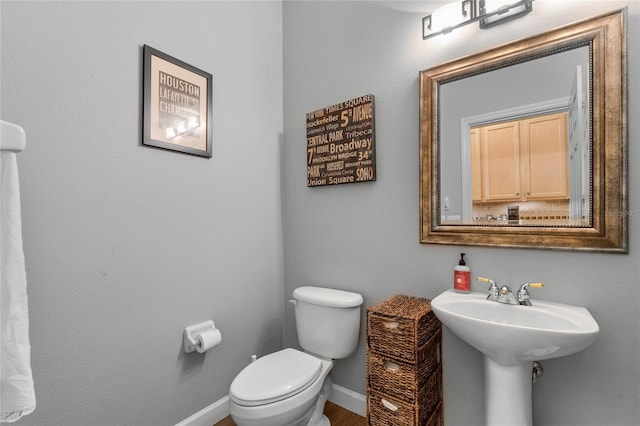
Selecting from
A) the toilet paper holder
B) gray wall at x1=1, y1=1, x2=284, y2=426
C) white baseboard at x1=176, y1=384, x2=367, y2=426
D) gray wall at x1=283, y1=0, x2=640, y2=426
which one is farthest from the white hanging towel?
gray wall at x1=283, y1=0, x2=640, y2=426

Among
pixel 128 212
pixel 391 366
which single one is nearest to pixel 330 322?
pixel 391 366

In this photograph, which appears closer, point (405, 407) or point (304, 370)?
point (405, 407)

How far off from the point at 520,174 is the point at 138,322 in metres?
1.83

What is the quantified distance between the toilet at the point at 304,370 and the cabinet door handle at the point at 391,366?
12.6 inches

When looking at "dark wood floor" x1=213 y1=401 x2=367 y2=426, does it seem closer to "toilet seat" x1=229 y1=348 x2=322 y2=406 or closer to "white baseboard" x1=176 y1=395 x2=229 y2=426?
"white baseboard" x1=176 y1=395 x2=229 y2=426

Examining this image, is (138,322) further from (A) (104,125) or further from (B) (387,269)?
(B) (387,269)

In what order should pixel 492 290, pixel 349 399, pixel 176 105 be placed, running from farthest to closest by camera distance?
pixel 349 399, pixel 176 105, pixel 492 290

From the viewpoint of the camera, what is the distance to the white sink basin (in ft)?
3.19

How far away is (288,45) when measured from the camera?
2.16 metres

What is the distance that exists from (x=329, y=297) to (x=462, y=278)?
0.69m

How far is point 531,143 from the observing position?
1309 mm

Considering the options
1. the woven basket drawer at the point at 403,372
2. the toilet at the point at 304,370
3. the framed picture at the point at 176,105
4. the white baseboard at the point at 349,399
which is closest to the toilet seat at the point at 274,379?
the toilet at the point at 304,370

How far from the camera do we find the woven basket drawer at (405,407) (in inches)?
52.1

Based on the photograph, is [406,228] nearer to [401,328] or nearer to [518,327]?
[401,328]
